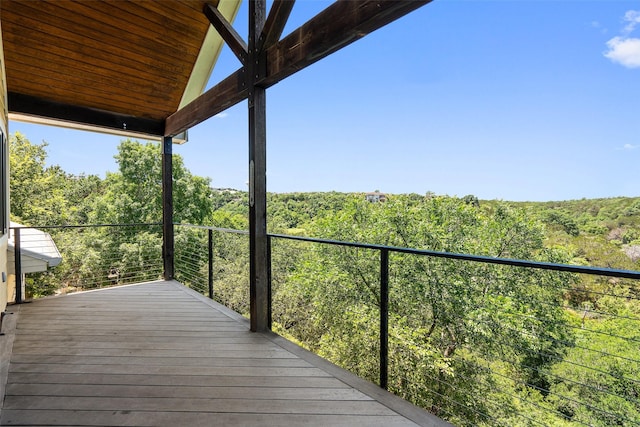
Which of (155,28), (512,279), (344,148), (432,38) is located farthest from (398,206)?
(432,38)

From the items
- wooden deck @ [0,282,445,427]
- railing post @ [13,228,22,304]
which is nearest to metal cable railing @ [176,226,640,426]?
railing post @ [13,228,22,304]

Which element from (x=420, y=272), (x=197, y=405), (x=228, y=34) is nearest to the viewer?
(x=197, y=405)

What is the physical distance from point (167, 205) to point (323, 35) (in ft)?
12.1

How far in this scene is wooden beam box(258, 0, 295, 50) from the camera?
2469 millimetres

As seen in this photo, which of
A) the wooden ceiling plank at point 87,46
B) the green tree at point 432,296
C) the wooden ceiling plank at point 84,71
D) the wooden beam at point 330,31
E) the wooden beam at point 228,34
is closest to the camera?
the wooden beam at point 330,31

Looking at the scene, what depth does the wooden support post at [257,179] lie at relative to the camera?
2783mm

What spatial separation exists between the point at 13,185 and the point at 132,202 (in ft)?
15.5

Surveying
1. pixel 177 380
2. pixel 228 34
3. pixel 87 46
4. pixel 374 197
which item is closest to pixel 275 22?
pixel 228 34

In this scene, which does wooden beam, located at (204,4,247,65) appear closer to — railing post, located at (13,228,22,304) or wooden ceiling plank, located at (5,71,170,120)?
wooden ceiling plank, located at (5,71,170,120)

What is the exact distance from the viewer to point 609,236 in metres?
12.8

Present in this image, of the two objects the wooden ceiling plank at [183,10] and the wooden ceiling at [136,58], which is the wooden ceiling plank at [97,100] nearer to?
the wooden ceiling at [136,58]

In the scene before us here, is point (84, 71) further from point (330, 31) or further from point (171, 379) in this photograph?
point (171, 379)

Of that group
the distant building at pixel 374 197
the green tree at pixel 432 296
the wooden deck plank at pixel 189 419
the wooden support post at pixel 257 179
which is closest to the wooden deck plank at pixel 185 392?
the wooden deck plank at pixel 189 419

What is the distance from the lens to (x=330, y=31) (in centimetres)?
208
